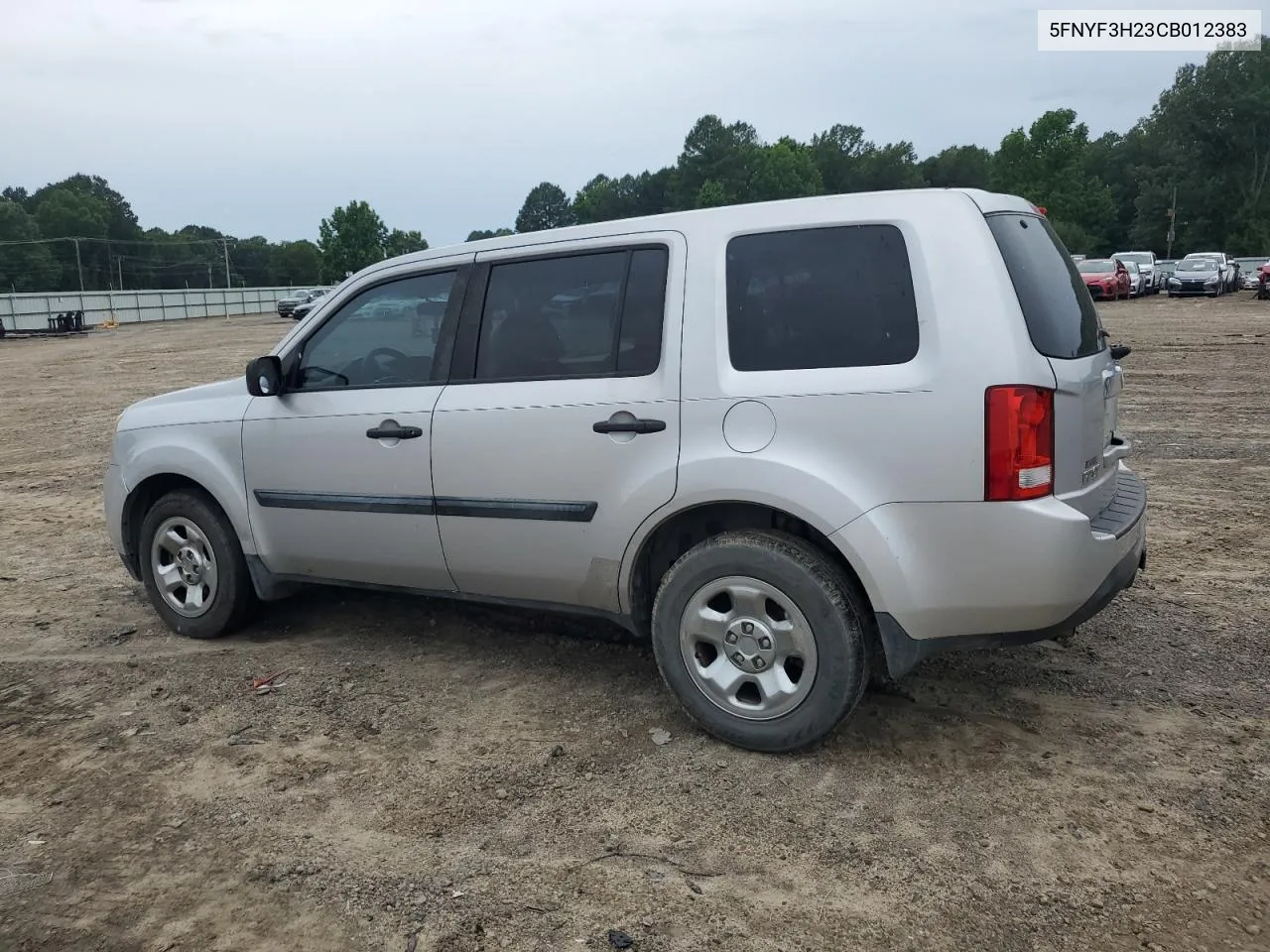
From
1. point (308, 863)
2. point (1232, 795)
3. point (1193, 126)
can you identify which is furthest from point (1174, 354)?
point (1193, 126)

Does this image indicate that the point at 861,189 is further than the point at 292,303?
Yes

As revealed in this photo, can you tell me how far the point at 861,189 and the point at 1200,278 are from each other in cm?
3008

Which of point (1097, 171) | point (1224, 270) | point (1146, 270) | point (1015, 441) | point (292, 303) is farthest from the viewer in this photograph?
point (1097, 171)

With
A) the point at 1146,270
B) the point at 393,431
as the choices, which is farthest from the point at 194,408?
the point at 1146,270

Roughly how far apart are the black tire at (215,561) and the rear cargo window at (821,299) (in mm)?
2831

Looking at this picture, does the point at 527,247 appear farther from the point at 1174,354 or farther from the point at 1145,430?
the point at 1174,354

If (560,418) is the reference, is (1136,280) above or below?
above

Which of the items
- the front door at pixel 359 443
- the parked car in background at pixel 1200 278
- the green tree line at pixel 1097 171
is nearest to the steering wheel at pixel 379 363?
the front door at pixel 359 443

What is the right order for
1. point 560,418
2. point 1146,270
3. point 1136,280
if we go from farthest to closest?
point 1146,270 → point 1136,280 → point 560,418

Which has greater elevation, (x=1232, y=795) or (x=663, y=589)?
(x=663, y=589)

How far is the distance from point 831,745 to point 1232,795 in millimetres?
1283

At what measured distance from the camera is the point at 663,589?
3754 mm

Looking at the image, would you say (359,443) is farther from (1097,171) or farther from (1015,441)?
(1097,171)

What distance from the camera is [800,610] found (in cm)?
Result: 349
